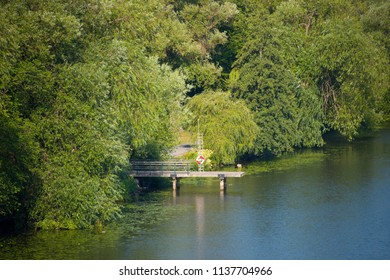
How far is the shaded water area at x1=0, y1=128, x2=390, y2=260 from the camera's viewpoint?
43375 millimetres

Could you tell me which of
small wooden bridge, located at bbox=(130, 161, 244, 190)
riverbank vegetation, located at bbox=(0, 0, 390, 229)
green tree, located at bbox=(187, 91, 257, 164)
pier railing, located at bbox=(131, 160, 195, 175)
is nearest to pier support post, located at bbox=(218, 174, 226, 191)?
small wooden bridge, located at bbox=(130, 161, 244, 190)

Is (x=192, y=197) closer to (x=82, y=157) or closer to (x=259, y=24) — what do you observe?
(x=82, y=157)

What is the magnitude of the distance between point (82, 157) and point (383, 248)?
13.3 meters

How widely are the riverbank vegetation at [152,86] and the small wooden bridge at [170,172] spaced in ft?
2.64

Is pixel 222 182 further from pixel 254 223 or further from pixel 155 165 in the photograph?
pixel 254 223

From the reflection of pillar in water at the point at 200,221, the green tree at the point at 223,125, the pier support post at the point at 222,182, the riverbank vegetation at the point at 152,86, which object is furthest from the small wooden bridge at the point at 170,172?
the green tree at the point at 223,125

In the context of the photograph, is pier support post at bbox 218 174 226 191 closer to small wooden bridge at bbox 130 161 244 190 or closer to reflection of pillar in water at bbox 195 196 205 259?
small wooden bridge at bbox 130 161 244 190

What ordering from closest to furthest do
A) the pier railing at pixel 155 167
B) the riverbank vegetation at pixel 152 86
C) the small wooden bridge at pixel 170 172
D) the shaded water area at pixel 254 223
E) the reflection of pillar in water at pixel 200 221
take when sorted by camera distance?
the shaded water area at pixel 254 223 < the reflection of pillar in water at pixel 200 221 < the riverbank vegetation at pixel 152 86 < the small wooden bridge at pixel 170 172 < the pier railing at pixel 155 167

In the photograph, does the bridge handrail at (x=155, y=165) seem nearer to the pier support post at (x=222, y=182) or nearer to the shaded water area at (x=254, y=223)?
the shaded water area at (x=254, y=223)

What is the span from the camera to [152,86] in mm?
54031

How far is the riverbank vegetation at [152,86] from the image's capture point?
45219 mm

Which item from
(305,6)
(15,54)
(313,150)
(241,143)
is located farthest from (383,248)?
A: (305,6)

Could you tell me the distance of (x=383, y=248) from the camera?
4406 cm

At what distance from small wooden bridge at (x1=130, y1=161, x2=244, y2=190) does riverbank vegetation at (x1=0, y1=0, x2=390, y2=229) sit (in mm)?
806
